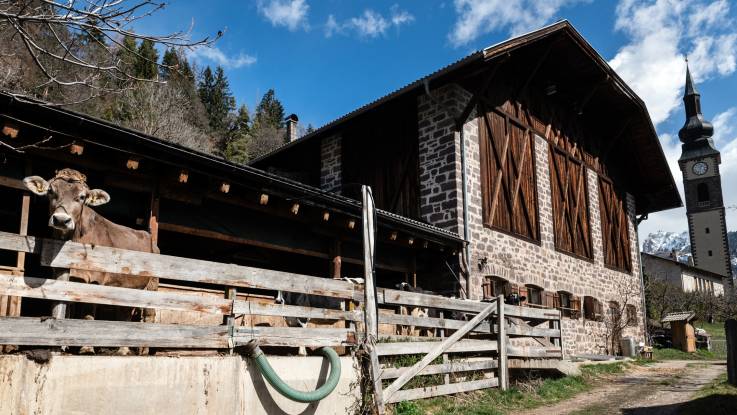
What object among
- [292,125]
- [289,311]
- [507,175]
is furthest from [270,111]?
[289,311]

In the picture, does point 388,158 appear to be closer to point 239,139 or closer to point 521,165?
point 521,165

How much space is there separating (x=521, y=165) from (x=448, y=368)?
8.41 metres

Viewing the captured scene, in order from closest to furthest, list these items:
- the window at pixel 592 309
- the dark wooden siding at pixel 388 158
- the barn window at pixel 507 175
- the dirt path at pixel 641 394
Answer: the dirt path at pixel 641 394
the barn window at pixel 507 175
the dark wooden siding at pixel 388 158
the window at pixel 592 309

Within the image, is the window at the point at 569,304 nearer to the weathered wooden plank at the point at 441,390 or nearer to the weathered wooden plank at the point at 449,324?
the weathered wooden plank at the point at 449,324

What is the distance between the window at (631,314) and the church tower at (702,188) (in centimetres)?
5490

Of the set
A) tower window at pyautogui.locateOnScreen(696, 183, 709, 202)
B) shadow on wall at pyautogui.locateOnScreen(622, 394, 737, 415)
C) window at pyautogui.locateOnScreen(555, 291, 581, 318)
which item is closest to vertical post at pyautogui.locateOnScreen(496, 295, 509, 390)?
shadow on wall at pyautogui.locateOnScreen(622, 394, 737, 415)

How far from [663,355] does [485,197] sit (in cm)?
1195

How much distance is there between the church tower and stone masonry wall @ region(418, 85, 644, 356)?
5878 cm

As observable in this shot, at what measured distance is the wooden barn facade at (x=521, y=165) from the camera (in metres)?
13.4

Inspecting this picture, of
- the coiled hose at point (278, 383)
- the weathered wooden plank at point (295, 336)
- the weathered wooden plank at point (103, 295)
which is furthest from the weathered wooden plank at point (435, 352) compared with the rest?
the weathered wooden plank at point (103, 295)

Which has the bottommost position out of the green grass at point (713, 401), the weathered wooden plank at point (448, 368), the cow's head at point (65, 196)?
the green grass at point (713, 401)

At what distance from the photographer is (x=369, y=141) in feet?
50.7

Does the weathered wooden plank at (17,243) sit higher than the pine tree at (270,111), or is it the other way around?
the pine tree at (270,111)

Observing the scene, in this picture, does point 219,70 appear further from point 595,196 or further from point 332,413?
point 332,413
